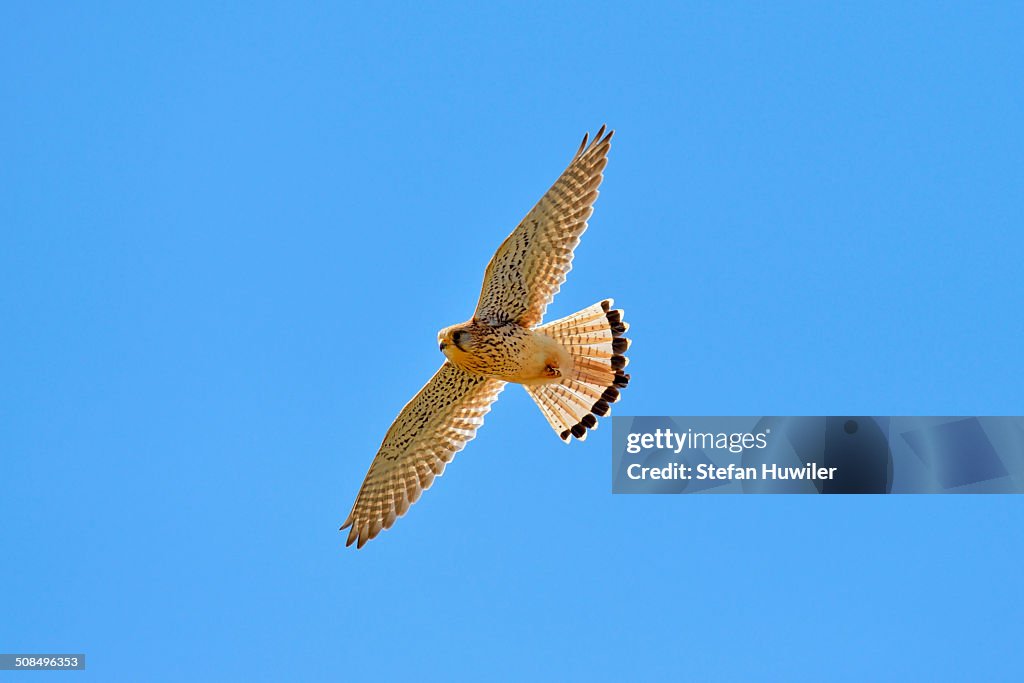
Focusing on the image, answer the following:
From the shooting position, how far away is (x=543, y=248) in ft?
55.1

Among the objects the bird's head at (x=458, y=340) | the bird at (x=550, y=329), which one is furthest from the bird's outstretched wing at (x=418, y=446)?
the bird's head at (x=458, y=340)

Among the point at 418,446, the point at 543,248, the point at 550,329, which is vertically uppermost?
the point at 543,248

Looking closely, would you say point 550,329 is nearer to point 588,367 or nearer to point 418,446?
point 588,367

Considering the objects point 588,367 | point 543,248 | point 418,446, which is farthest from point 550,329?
point 418,446

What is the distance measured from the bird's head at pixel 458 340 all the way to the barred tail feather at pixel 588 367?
56 cm

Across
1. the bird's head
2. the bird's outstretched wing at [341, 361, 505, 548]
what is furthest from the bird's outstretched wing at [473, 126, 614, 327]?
the bird's outstretched wing at [341, 361, 505, 548]

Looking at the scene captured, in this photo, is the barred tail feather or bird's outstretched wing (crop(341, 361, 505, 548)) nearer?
the barred tail feather

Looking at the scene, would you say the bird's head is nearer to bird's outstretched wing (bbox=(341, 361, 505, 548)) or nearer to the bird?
the bird

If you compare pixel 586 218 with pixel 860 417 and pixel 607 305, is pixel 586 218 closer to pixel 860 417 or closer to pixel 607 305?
pixel 607 305

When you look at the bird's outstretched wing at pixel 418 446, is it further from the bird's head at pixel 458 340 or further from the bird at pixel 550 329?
the bird's head at pixel 458 340

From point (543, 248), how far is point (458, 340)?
94 centimetres

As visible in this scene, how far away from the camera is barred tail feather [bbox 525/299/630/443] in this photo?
16688 millimetres

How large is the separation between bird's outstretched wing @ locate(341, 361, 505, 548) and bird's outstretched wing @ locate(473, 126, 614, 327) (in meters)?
0.74

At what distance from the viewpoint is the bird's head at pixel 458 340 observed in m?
16.7
